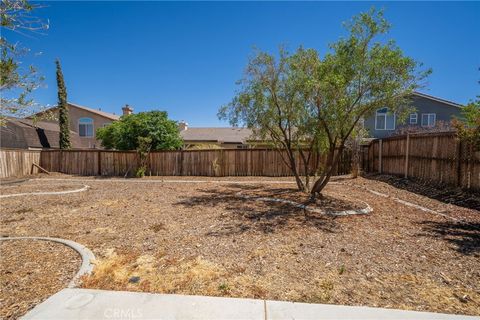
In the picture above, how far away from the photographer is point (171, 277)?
314 centimetres

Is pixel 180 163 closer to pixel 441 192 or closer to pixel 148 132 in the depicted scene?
pixel 148 132

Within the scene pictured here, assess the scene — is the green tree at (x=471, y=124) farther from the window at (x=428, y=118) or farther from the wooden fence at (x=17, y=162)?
the wooden fence at (x=17, y=162)

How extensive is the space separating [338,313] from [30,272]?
3.61 m

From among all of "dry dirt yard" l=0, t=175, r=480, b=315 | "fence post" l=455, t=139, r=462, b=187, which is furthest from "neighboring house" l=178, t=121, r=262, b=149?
"dry dirt yard" l=0, t=175, r=480, b=315

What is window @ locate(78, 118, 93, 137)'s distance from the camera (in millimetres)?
27656

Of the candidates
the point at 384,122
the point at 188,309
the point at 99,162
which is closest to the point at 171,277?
the point at 188,309

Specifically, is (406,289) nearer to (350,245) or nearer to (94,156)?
(350,245)

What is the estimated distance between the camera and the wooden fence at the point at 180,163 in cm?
1495

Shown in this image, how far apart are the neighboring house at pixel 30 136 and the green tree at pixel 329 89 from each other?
54.7 feet

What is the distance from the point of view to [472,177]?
24.3 feet

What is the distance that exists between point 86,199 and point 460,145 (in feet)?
37.9

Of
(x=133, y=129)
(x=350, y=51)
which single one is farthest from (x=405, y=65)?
(x=133, y=129)

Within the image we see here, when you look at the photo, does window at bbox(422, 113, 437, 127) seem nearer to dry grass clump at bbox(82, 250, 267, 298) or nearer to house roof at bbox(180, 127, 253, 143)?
house roof at bbox(180, 127, 253, 143)

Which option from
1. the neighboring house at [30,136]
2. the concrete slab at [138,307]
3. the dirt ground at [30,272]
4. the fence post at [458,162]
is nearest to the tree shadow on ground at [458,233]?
the fence post at [458,162]
